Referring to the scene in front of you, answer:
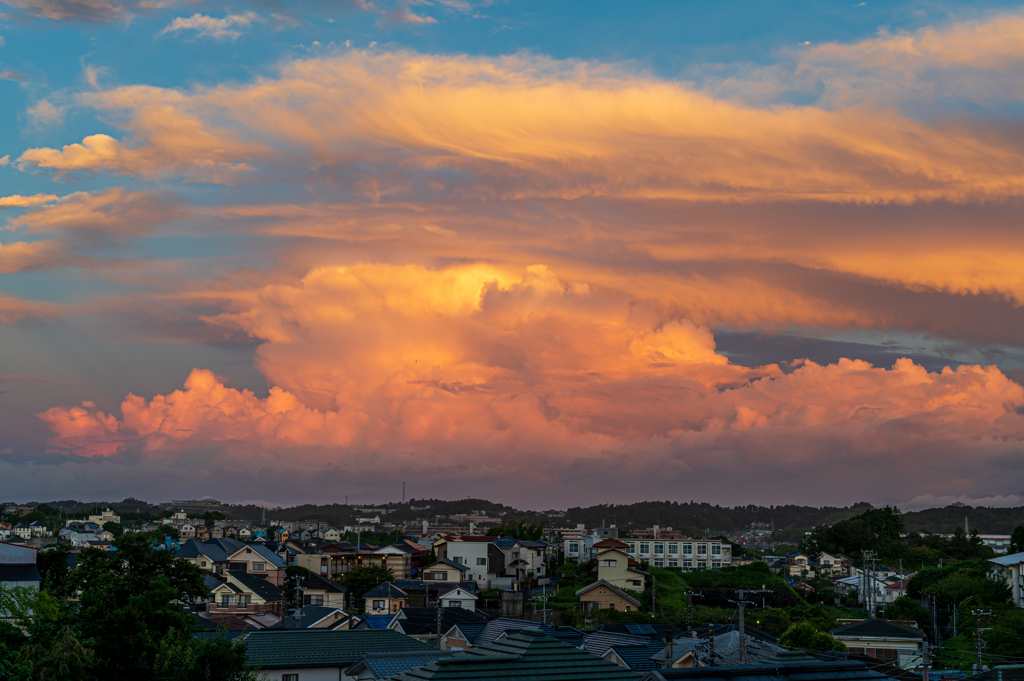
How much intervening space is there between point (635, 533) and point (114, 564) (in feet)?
322

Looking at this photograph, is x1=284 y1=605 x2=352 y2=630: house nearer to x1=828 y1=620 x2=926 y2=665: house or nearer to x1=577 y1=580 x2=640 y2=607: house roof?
x1=577 y1=580 x2=640 y2=607: house roof

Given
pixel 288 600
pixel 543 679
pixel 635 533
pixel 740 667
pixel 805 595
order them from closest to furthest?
pixel 543 679
pixel 740 667
pixel 288 600
pixel 805 595
pixel 635 533

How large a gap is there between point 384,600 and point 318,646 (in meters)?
39.9

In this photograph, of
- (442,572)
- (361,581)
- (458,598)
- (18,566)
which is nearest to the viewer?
(18,566)

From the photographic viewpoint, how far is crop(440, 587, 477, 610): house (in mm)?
77812

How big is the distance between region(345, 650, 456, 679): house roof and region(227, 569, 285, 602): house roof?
143 ft

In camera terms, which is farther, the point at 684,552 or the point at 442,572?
the point at 684,552

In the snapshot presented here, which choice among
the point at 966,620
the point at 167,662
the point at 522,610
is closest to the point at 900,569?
the point at 966,620

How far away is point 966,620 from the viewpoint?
201 ft

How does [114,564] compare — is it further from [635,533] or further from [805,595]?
[635,533]

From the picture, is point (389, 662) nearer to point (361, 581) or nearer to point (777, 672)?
point (777, 672)

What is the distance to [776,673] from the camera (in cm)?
1525

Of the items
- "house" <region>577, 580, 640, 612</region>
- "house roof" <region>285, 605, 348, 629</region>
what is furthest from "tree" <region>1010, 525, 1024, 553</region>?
"house roof" <region>285, 605, 348, 629</region>

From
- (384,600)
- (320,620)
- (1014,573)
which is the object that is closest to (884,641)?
(1014,573)
